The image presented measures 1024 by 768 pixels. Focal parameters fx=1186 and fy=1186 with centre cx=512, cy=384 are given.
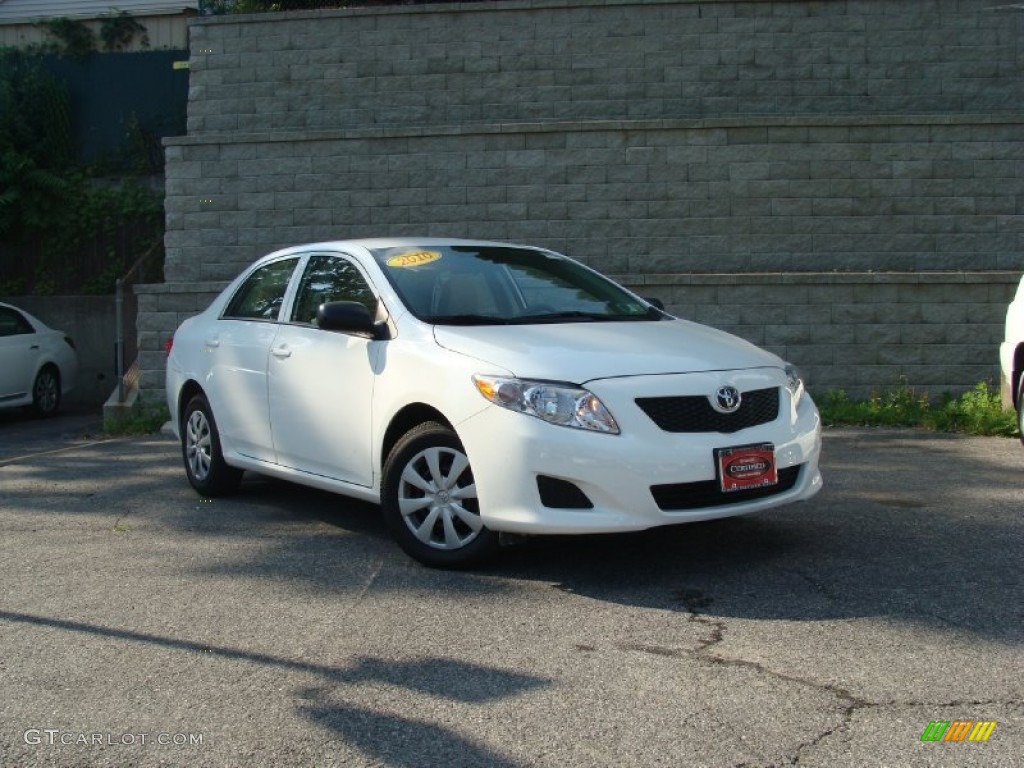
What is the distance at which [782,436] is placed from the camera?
5457 millimetres

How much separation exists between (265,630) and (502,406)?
1.36m

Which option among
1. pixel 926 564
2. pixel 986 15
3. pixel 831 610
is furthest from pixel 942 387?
pixel 831 610

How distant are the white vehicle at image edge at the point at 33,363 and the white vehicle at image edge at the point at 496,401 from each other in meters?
7.23

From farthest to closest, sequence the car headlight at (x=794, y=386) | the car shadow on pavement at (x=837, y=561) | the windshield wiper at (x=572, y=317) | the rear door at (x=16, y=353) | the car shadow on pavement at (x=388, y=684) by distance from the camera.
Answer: the rear door at (x=16, y=353)
the windshield wiper at (x=572, y=317)
the car headlight at (x=794, y=386)
the car shadow on pavement at (x=837, y=561)
the car shadow on pavement at (x=388, y=684)

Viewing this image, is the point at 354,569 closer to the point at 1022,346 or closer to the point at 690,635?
the point at 690,635

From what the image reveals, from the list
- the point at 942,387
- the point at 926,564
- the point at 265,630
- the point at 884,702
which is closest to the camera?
the point at 884,702

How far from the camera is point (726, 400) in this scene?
A: 526cm

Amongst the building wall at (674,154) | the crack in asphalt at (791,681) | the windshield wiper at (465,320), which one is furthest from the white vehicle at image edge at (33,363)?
the crack in asphalt at (791,681)

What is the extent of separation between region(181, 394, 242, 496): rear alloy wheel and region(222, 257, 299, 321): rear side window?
636 mm

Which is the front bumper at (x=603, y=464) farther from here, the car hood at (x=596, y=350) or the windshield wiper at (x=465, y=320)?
the windshield wiper at (x=465, y=320)

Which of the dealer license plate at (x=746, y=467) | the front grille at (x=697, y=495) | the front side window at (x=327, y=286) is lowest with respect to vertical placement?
the front grille at (x=697, y=495)

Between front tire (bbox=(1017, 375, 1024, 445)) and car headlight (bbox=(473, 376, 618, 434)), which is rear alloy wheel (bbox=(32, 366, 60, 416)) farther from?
front tire (bbox=(1017, 375, 1024, 445))

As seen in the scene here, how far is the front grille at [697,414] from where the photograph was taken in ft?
16.9

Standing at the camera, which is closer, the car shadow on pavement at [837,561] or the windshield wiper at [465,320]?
the car shadow on pavement at [837,561]
